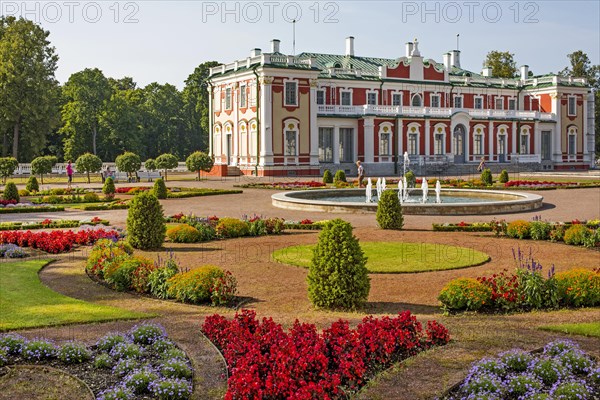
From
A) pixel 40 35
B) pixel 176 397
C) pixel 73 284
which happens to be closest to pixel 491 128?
pixel 40 35

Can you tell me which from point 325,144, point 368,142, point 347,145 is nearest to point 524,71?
point 368,142

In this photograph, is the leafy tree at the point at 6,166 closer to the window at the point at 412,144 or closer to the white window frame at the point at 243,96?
the white window frame at the point at 243,96

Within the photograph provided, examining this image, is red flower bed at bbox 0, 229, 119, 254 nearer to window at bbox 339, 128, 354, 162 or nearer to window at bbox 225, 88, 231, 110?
window at bbox 225, 88, 231, 110

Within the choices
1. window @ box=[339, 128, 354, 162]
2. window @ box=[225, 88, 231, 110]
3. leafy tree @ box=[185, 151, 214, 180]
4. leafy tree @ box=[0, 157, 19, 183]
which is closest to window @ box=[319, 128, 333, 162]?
window @ box=[339, 128, 354, 162]

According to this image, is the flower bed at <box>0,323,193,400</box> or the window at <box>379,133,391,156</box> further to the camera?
the window at <box>379,133,391,156</box>

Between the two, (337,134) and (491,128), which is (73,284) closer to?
(337,134)

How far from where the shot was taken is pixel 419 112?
163 feet

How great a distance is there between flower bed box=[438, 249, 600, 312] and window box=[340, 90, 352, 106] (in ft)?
136

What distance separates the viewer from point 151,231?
13672mm

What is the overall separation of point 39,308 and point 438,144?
44867 mm

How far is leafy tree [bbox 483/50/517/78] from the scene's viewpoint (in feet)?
220

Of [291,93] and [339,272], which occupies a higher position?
[291,93]

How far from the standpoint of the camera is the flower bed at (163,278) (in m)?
9.07

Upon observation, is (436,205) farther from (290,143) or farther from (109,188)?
(290,143)
